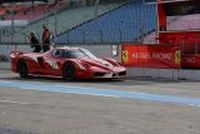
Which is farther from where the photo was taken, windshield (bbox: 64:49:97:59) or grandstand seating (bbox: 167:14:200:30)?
grandstand seating (bbox: 167:14:200:30)

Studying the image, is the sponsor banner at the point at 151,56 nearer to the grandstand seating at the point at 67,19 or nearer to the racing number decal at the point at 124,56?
the racing number decal at the point at 124,56

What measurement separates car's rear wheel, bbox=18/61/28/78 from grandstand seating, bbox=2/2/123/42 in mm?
13283

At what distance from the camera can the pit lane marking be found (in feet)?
47.8

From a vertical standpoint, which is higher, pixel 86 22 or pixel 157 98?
pixel 86 22

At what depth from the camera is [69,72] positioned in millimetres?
21453

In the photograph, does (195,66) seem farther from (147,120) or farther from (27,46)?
(27,46)

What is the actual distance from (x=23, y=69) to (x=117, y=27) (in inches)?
443

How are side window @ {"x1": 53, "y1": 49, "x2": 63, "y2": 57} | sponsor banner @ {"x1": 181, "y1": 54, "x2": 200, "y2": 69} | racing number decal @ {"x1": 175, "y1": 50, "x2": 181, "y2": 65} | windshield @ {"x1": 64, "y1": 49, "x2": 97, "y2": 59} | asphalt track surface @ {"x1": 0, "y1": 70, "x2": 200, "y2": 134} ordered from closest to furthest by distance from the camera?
asphalt track surface @ {"x1": 0, "y1": 70, "x2": 200, "y2": 134} < windshield @ {"x1": 64, "y1": 49, "x2": 97, "y2": 59} < side window @ {"x1": 53, "y1": 49, "x2": 63, "y2": 57} < racing number decal @ {"x1": 175, "y1": 50, "x2": 181, "y2": 65} < sponsor banner @ {"x1": 181, "y1": 54, "x2": 200, "y2": 69}

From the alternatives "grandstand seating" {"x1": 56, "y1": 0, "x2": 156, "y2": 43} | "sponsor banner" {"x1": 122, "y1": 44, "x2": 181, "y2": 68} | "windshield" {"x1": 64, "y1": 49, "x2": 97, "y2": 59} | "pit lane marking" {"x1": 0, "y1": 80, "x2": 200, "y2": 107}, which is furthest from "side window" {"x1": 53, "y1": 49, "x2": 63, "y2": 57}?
"grandstand seating" {"x1": 56, "y1": 0, "x2": 156, "y2": 43}

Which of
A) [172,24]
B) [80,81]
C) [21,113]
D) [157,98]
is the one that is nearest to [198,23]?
[172,24]

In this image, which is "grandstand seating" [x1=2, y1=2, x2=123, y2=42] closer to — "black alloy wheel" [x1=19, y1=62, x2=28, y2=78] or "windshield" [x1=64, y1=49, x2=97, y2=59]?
"black alloy wheel" [x1=19, y1=62, x2=28, y2=78]

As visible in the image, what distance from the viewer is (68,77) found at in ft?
70.4

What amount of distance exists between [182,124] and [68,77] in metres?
11.1

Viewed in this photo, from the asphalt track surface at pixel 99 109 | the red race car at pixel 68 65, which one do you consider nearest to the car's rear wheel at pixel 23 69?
the red race car at pixel 68 65
